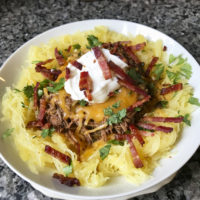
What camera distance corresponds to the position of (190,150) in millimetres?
3059

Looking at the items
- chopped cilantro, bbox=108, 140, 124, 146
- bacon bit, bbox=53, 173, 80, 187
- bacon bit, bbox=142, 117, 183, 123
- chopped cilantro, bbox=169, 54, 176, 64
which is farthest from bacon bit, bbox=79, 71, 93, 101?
chopped cilantro, bbox=169, 54, 176, 64

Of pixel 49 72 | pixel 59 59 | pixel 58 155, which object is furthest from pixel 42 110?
pixel 59 59

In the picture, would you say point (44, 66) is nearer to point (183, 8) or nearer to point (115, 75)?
point (115, 75)

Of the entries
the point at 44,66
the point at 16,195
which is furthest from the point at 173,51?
the point at 16,195

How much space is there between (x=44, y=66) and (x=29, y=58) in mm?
248

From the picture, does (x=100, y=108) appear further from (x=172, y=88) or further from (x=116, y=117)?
(x=172, y=88)

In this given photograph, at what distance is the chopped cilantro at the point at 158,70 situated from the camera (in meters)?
4.05

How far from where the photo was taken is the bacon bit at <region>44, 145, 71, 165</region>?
3.23 metres

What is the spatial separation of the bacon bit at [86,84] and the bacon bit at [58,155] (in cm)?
69

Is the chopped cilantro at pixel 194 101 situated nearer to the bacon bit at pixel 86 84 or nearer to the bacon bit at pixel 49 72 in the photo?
the bacon bit at pixel 86 84

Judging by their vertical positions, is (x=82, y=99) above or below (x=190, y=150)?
above

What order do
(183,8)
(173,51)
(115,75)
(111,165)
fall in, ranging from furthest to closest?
1. (183,8)
2. (173,51)
3. (115,75)
4. (111,165)

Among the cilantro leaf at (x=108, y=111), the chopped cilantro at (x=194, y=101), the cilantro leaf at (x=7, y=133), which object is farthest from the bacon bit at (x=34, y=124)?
the chopped cilantro at (x=194, y=101)

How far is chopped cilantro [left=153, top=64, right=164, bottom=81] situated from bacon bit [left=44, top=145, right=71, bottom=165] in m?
1.71
